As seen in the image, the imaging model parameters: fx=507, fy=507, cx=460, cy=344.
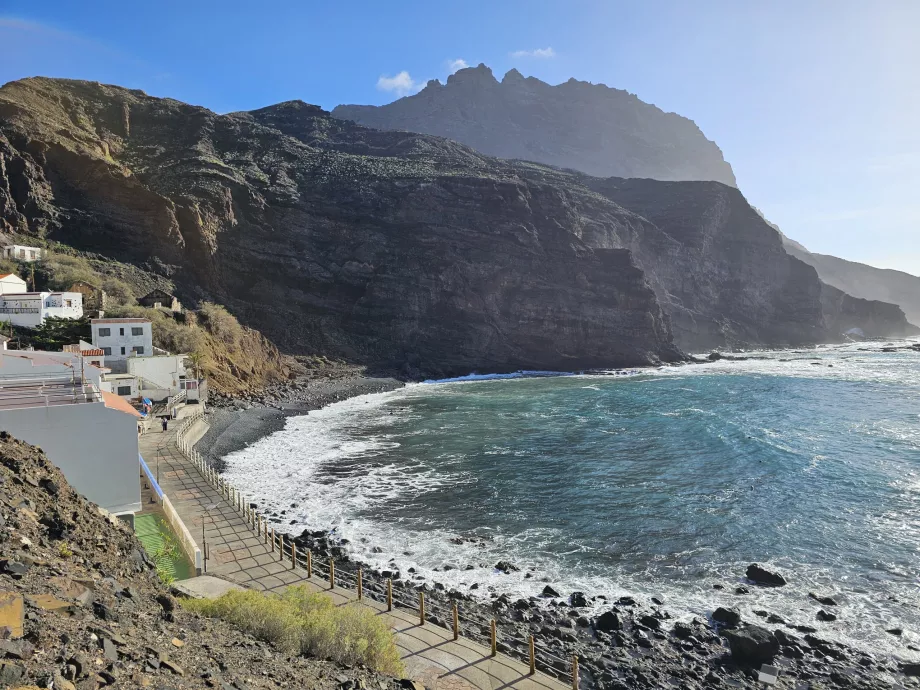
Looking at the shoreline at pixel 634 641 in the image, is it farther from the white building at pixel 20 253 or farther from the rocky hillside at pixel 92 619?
the white building at pixel 20 253

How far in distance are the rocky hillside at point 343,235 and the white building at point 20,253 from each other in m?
7.00

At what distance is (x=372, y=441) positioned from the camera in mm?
37719

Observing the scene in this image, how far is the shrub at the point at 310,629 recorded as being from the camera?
29.8 feet

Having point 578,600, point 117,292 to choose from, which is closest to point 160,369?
point 117,292

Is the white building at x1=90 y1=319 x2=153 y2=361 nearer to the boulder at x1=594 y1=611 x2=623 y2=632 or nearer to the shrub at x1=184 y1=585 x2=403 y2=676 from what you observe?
the shrub at x1=184 y1=585 x2=403 y2=676

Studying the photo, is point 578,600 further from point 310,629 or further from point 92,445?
→ point 92,445

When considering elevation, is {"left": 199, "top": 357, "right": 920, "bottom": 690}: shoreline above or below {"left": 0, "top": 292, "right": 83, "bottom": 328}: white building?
below

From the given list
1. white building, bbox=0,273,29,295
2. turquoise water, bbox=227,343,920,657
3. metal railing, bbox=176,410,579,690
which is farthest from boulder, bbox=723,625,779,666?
white building, bbox=0,273,29,295

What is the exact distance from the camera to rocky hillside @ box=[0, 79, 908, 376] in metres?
66.3

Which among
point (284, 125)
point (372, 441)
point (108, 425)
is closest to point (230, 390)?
point (372, 441)

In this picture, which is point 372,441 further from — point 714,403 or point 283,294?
point 283,294

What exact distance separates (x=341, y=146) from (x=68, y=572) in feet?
434

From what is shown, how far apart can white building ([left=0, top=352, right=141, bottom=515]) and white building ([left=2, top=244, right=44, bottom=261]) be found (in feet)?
162

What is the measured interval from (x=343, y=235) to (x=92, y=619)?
85340mm
